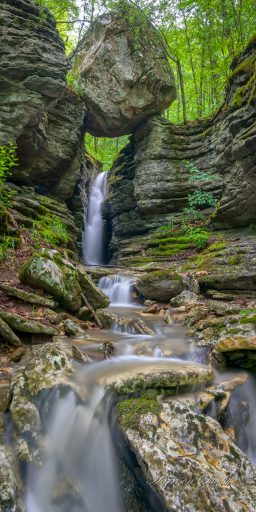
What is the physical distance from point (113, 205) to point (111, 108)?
4763 millimetres

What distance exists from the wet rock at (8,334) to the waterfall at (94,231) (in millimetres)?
11528

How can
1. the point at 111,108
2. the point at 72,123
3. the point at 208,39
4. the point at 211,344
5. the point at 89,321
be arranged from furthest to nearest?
the point at 208,39 < the point at 111,108 < the point at 72,123 < the point at 89,321 < the point at 211,344

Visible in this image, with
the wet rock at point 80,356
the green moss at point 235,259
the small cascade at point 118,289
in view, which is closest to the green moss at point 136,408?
the wet rock at point 80,356

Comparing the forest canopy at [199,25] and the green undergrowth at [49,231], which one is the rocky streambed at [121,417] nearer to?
the green undergrowth at [49,231]

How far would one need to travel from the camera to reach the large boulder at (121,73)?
14445 millimetres

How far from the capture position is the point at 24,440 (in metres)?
2.95

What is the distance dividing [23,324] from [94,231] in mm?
13042

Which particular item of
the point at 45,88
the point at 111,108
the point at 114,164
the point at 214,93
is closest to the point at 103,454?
the point at 45,88

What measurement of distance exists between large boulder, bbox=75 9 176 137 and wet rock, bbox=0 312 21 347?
42.8ft

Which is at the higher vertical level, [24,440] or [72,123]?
[72,123]

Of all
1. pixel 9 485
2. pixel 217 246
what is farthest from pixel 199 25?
pixel 9 485

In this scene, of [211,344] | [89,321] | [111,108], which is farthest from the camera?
[111,108]

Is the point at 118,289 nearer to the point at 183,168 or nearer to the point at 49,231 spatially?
the point at 49,231

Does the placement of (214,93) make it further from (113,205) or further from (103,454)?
(103,454)
